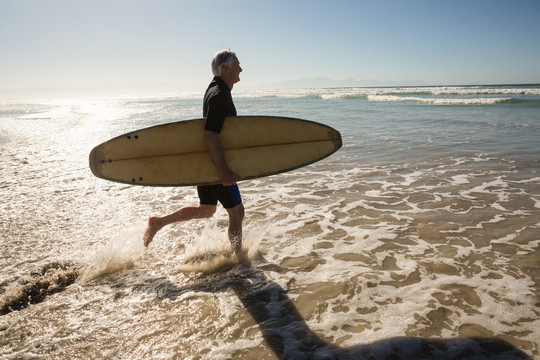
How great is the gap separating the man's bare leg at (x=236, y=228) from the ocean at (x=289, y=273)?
153 mm

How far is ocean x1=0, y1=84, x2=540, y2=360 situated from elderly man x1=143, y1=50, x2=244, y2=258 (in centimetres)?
33

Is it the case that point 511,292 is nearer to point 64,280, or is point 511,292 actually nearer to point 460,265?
point 460,265

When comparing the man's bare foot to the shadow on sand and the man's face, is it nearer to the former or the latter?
the shadow on sand

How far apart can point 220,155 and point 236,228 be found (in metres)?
0.78

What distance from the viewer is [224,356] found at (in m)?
2.04

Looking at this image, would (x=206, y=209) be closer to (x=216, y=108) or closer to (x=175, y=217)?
(x=175, y=217)

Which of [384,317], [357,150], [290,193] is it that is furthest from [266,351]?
[357,150]

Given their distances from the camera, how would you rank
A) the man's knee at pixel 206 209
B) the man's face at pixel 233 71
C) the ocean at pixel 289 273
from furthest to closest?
1. the man's knee at pixel 206 209
2. the man's face at pixel 233 71
3. the ocean at pixel 289 273

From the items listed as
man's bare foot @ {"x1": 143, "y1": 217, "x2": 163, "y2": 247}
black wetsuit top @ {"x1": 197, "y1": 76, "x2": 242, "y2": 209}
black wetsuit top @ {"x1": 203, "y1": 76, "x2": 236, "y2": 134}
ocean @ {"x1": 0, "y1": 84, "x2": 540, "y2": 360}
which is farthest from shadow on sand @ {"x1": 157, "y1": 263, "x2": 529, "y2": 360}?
black wetsuit top @ {"x1": 203, "y1": 76, "x2": 236, "y2": 134}

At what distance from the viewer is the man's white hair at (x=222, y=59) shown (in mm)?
2864

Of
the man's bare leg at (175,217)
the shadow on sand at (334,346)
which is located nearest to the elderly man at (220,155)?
the man's bare leg at (175,217)

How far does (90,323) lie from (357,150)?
23.0 ft

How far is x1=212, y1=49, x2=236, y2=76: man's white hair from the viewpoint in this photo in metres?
2.86

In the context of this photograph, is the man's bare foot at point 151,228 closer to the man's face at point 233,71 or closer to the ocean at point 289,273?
the ocean at point 289,273
